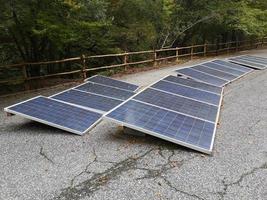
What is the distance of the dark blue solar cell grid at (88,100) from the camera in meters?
6.91

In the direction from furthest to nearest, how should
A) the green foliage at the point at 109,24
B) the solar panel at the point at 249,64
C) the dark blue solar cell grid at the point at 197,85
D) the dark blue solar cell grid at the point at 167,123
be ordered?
the solar panel at the point at 249,64 < the green foliage at the point at 109,24 < the dark blue solar cell grid at the point at 197,85 < the dark blue solar cell grid at the point at 167,123

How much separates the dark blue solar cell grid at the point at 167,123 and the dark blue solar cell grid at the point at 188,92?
176cm

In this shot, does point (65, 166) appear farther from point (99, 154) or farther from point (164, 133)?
point (164, 133)

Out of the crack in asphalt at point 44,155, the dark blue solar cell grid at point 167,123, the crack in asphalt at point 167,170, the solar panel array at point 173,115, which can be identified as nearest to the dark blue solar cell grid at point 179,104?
the solar panel array at point 173,115

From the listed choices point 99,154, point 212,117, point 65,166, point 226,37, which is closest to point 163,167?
point 99,154

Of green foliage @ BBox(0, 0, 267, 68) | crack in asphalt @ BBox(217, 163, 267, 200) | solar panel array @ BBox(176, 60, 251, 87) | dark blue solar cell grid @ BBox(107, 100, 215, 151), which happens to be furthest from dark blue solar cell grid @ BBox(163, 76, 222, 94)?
crack in asphalt @ BBox(217, 163, 267, 200)

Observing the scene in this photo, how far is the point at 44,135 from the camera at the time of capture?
586cm

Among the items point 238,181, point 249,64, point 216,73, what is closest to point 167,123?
point 238,181

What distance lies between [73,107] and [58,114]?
0.48 meters

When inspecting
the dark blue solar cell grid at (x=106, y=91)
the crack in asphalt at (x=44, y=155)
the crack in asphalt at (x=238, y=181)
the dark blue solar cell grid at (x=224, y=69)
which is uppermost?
the dark blue solar cell grid at (x=106, y=91)

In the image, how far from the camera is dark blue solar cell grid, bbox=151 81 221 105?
25.0 feet

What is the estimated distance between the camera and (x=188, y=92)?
794 centimetres

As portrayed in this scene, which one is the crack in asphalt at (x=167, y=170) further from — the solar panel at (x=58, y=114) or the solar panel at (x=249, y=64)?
the solar panel at (x=249, y=64)

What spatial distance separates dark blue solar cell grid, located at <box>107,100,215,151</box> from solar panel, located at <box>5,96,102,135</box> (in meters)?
0.86
